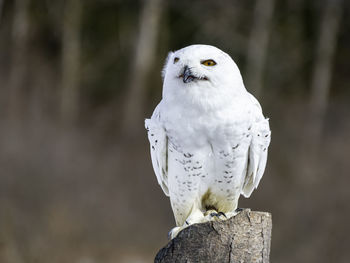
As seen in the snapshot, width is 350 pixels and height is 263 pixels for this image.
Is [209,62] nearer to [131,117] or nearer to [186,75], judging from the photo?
[186,75]

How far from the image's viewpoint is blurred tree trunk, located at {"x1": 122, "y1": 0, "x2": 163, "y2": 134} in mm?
11094

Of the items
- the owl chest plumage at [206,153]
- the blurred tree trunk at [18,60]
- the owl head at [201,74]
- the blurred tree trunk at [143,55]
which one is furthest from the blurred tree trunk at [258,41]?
the owl head at [201,74]

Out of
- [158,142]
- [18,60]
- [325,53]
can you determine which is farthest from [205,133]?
[325,53]

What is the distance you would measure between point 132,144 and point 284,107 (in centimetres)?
339

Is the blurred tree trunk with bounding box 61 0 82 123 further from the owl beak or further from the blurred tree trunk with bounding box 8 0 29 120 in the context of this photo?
the owl beak

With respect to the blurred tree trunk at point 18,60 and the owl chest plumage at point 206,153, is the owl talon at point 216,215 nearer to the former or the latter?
the owl chest plumage at point 206,153

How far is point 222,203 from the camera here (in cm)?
386

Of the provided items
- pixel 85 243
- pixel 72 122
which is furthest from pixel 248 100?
pixel 72 122

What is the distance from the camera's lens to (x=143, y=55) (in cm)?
1141

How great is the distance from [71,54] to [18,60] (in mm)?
1266

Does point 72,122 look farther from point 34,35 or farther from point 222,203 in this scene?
point 222,203

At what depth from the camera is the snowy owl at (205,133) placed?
132 inches

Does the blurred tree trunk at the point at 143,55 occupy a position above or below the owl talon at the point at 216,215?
above

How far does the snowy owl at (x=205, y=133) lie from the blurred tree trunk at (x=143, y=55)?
23.7 ft
